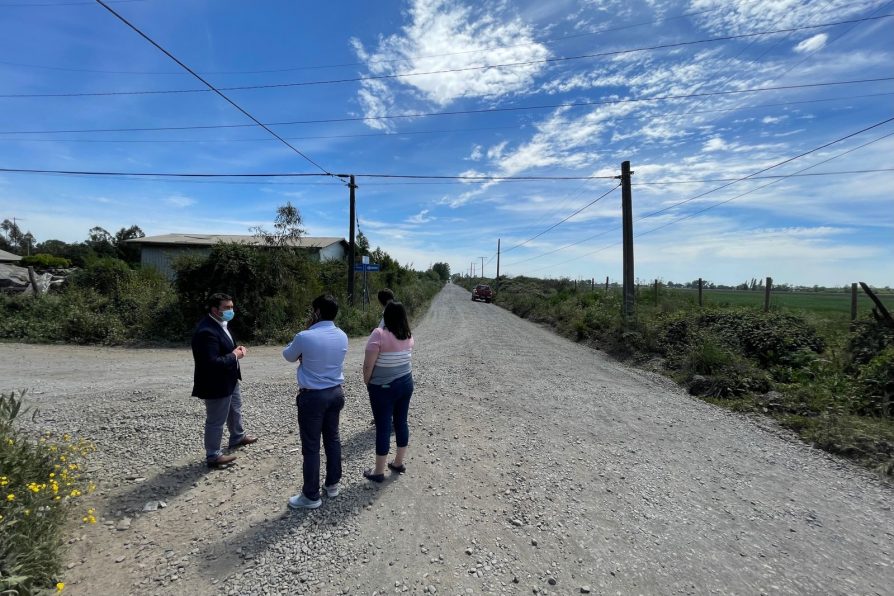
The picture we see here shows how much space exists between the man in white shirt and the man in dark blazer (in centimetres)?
85

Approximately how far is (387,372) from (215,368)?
5.05 ft

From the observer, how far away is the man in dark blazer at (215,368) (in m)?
3.66

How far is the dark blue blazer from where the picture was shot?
366 cm

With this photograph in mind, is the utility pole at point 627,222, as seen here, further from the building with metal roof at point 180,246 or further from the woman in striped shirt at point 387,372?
the building with metal roof at point 180,246

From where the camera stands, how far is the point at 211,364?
365 centimetres

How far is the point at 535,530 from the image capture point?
3.15 meters

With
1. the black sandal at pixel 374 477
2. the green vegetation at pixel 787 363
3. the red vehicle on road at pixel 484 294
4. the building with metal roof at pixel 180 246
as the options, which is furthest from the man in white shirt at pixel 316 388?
the red vehicle on road at pixel 484 294

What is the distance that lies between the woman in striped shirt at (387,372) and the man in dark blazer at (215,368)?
1190 mm

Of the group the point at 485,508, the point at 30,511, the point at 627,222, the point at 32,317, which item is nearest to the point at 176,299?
the point at 32,317

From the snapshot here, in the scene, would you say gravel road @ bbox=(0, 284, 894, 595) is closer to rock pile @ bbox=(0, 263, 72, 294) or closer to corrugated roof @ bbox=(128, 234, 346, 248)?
rock pile @ bbox=(0, 263, 72, 294)

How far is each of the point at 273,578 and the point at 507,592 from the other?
57.4 inches

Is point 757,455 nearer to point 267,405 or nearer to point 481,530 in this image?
point 481,530

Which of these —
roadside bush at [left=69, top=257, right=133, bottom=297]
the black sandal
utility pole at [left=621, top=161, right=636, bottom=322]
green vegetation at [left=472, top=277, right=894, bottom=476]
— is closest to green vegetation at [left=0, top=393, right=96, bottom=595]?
the black sandal

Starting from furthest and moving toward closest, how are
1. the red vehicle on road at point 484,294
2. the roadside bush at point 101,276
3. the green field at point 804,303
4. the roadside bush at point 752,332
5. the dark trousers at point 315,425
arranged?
the red vehicle on road at point 484,294, the roadside bush at point 101,276, the green field at point 804,303, the roadside bush at point 752,332, the dark trousers at point 315,425
